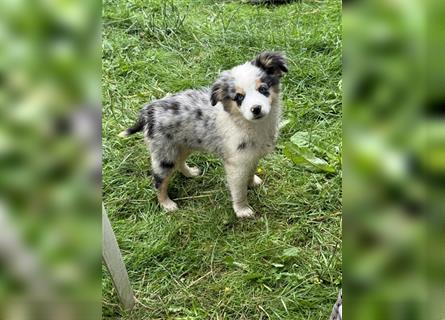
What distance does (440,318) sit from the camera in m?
0.66

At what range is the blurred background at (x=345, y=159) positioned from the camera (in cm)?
56

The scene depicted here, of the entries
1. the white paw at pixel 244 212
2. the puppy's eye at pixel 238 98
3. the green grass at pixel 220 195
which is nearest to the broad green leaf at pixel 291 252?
the green grass at pixel 220 195

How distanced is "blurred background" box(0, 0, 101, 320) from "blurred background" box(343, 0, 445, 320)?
1.13ft

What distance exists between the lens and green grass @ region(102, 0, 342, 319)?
276 cm

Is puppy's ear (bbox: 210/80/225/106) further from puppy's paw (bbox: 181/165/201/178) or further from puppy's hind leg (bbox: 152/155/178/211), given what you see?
puppy's paw (bbox: 181/165/201/178)

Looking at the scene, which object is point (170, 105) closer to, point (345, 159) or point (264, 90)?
A: point (264, 90)

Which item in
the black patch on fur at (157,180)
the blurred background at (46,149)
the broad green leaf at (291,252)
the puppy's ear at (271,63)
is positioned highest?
the blurred background at (46,149)

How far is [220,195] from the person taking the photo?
11.4 feet

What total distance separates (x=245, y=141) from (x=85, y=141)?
7.96 ft

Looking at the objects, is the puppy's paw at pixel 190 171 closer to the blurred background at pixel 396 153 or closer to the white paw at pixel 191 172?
the white paw at pixel 191 172

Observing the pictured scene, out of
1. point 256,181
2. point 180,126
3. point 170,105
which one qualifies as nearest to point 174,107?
point 170,105

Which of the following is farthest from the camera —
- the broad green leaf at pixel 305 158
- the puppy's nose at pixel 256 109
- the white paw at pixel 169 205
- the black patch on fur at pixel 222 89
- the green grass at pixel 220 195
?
the broad green leaf at pixel 305 158

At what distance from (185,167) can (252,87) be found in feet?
2.86

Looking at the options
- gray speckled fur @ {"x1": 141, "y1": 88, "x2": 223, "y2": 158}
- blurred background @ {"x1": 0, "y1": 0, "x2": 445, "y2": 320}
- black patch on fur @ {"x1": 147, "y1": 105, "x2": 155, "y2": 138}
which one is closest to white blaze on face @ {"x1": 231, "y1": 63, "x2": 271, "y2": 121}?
gray speckled fur @ {"x1": 141, "y1": 88, "x2": 223, "y2": 158}
